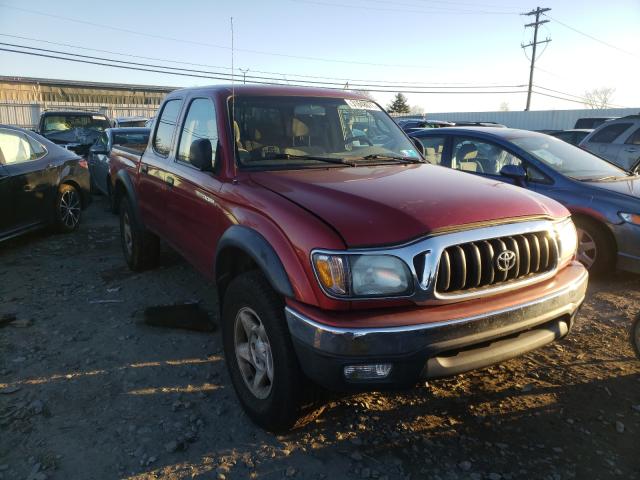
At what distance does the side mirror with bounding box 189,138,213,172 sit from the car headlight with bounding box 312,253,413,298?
4.40 ft

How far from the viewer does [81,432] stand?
9.00ft

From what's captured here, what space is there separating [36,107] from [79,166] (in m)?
25.7

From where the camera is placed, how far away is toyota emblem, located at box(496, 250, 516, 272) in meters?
2.42

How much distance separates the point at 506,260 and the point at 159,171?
10.4 feet

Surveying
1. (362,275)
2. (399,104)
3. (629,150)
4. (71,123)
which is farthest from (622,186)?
(399,104)

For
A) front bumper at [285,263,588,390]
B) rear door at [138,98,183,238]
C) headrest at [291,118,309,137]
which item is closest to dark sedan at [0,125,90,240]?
rear door at [138,98,183,238]

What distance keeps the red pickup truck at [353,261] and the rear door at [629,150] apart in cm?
656

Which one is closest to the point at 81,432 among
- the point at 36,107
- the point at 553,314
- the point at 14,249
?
the point at 553,314

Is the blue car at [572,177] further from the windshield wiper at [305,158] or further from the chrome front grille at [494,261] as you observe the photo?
the chrome front grille at [494,261]

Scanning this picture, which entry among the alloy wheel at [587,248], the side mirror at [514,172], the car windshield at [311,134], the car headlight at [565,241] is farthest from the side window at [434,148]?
the car headlight at [565,241]

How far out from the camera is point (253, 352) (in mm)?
2771

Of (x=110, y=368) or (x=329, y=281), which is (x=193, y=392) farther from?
(x=329, y=281)

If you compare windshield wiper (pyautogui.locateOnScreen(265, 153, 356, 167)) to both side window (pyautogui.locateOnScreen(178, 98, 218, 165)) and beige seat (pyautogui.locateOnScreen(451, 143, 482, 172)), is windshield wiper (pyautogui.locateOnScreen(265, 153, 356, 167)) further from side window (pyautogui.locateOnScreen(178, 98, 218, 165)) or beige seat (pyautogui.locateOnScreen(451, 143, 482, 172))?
beige seat (pyautogui.locateOnScreen(451, 143, 482, 172))

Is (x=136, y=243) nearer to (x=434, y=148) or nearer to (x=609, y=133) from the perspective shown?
(x=434, y=148)
